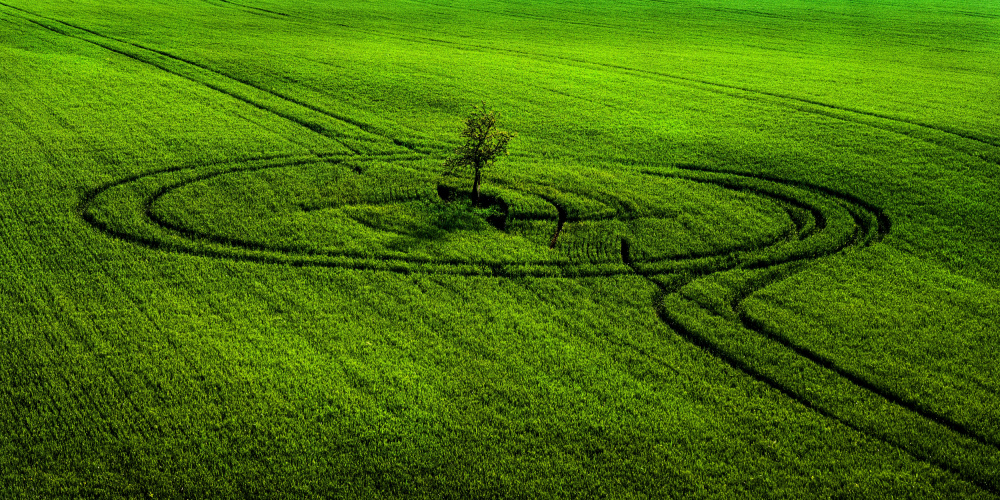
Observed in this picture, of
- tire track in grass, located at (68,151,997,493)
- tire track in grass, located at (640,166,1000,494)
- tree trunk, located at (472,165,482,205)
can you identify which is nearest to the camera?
tire track in grass, located at (640,166,1000,494)

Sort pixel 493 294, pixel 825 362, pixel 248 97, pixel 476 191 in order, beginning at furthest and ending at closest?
pixel 248 97, pixel 476 191, pixel 493 294, pixel 825 362

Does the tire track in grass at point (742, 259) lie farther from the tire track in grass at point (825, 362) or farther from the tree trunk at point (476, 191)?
the tree trunk at point (476, 191)

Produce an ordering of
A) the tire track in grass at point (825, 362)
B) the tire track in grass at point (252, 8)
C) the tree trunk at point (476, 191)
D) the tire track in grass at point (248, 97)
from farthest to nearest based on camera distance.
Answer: the tire track in grass at point (252, 8), the tire track in grass at point (248, 97), the tree trunk at point (476, 191), the tire track in grass at point (825, 362)

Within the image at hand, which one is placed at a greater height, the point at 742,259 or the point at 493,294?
the point at 742,259

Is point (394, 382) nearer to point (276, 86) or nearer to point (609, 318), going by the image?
point (609, 318)

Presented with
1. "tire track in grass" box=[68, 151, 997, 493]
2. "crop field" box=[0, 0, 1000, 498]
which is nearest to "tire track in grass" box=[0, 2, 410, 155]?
"crop field" box=[0, 0, 1000, 498]

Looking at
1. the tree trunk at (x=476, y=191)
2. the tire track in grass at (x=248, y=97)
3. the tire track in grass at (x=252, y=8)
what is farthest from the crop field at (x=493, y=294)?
the tire track in grass at (x=252, y=8)

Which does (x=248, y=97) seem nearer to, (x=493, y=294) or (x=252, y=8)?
(x=493, y=294)

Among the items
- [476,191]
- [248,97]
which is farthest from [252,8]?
[476,191]

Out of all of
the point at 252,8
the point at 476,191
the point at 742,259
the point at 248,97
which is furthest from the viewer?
the point at 252,8

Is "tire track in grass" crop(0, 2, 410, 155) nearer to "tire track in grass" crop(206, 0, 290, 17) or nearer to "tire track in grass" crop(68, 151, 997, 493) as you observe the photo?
"tire track in grass" crop(68, 151, 997, 493)
